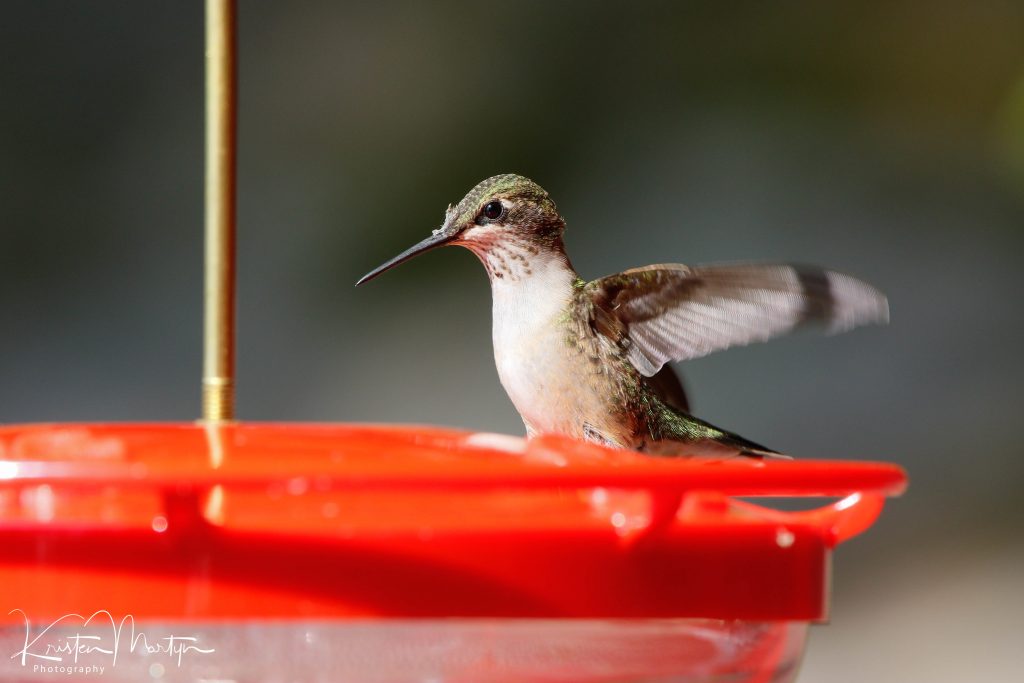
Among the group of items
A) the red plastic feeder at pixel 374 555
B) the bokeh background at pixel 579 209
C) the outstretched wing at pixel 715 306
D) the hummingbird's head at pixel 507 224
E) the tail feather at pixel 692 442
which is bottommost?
the red plastic feeder at pixel 374 555

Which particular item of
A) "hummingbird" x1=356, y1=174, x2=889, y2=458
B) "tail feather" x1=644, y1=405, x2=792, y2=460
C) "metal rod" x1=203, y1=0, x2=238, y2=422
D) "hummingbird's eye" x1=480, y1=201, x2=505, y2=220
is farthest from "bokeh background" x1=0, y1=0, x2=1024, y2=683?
"metal rod" x1=203, y1=0, x2=238, y2=422

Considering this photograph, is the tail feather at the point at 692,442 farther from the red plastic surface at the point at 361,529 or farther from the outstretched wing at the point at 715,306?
the red plastic surface at the point at 361,529

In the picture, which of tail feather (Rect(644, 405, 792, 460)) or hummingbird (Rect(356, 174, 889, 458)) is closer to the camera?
hummingbird (Rect(356, 174, 889, 458))

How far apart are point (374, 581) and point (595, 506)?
18 centimetres

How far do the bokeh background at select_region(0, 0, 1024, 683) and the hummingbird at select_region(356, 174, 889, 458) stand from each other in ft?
7.14

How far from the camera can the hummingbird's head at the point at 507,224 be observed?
55.2 inches

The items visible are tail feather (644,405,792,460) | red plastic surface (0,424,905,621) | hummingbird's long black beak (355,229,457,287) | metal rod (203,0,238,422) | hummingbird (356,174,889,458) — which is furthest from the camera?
tail feather (644,405,792,460)

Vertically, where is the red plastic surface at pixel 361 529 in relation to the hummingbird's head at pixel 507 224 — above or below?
below

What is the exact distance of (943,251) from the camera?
12.8 ft

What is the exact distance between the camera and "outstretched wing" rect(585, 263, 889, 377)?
1.27 m

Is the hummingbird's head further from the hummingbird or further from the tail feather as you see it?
the tail feather

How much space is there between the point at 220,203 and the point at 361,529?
38 centimetres

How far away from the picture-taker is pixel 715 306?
1447 millimetres

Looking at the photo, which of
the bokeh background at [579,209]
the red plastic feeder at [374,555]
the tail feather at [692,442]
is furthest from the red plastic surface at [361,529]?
the bokeh background at [579,209]
